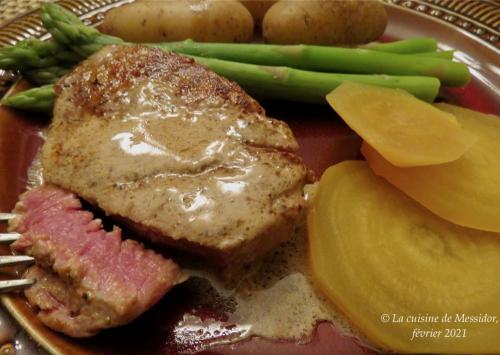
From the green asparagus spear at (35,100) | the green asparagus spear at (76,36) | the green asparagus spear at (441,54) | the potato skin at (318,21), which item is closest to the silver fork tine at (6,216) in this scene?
the green asparagus spear at (35,100)

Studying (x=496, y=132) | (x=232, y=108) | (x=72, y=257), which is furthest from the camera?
(x=496, y=132)

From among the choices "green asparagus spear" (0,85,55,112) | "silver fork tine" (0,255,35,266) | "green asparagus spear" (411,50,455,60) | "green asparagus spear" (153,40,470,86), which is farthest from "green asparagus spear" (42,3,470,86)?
"silver fork tine" (0,255,35,266)

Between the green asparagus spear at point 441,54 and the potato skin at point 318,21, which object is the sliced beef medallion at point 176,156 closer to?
the potato skin at point 318,21

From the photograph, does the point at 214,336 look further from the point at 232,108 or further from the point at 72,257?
the point at 232,108

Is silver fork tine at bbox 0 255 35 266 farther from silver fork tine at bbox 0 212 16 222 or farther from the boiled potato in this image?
the boiled potato

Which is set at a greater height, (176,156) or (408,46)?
(408,46)

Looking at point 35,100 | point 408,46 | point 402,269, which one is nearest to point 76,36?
point 35,100

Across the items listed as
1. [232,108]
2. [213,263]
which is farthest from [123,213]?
[232,108]

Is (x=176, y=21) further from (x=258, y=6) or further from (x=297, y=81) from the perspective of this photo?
(x=297, y=81)
